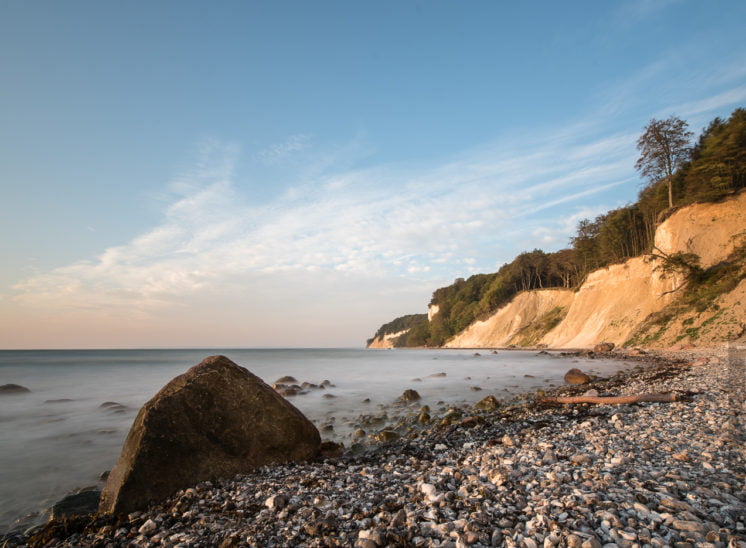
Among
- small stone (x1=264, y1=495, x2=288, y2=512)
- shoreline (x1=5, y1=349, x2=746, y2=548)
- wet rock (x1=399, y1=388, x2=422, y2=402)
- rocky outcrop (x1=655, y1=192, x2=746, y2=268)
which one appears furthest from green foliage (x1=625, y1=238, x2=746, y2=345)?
small stone (x1=264, y1=495, x2=288, y2=512)

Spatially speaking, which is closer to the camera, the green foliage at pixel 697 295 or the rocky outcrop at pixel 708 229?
the green foliage at pixel 697 295

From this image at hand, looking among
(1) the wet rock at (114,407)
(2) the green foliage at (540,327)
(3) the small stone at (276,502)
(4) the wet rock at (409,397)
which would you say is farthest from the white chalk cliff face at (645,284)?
(1) the wet rock at (114,407)

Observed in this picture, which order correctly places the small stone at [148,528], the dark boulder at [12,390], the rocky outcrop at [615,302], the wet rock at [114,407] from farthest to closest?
the rocky outcrop at [615,302] < the dark boulder at [12,390] < the wet rock at [114,407] < the small stone at [148,528]

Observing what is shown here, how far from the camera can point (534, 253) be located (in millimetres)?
81500

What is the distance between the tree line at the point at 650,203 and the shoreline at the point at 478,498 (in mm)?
38292

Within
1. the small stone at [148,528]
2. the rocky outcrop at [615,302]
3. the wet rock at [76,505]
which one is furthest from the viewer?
the rocky outcrop at [615,302]

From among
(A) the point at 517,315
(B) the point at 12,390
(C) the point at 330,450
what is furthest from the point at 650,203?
(B) the point at 12,390

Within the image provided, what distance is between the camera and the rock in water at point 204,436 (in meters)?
5.02

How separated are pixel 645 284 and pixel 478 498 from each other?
141 ft

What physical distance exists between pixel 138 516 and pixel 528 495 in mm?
4858

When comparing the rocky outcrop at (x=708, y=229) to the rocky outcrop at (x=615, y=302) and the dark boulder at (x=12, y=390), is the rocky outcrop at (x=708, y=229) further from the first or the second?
the dark boulder at (x=12, y=390)

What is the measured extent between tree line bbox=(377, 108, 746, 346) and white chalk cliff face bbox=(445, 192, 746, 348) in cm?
177

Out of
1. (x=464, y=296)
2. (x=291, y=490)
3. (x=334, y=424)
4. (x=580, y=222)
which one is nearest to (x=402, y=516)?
(x=291, y=490)

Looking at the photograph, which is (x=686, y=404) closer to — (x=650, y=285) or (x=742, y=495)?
(x=742, y=495)
